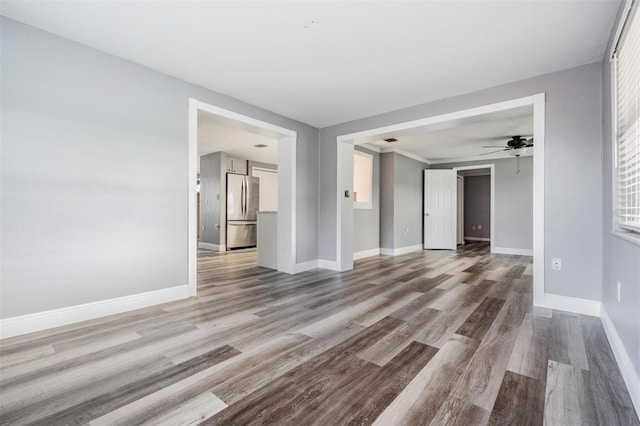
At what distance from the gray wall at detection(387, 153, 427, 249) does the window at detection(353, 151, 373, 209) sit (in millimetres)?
586

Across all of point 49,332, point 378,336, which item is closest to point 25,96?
point 49,332

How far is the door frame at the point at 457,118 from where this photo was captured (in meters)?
2.87

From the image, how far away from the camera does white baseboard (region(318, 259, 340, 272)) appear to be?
4664 mm

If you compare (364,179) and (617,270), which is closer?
(617,270)

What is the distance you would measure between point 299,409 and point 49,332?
7.04ft

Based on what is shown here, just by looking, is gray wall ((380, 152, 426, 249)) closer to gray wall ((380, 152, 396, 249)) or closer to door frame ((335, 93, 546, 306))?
gray wall ((380, 152, 396, 249))

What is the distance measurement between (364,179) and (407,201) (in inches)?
51.1

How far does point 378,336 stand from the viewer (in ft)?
7.14

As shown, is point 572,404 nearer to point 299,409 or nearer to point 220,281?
point 299,409

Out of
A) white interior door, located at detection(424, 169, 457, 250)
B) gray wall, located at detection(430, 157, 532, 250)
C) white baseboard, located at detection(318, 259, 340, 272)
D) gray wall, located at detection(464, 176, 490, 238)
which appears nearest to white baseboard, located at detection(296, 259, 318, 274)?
white baseboard, located at detection(318, 259, 340, 272)

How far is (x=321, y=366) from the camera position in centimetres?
175

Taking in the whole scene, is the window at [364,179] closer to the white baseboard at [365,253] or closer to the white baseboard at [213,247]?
the white baseboard at [365,253]

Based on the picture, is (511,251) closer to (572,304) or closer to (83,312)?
(572,304)

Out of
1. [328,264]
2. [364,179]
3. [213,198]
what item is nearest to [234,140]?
[213,198]
